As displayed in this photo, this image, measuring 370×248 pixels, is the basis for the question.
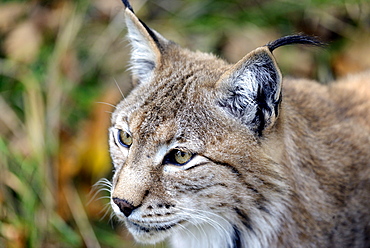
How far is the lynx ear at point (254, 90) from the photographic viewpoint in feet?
9.62

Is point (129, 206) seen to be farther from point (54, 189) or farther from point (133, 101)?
point (54, 189)

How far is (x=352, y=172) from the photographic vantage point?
362cm

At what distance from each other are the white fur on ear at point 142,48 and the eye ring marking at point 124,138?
0.42 m

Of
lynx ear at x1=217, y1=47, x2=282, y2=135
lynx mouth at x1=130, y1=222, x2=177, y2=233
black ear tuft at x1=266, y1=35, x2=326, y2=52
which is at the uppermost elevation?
black ear tuft at x1=266, y1=35, x2=326, y2=52

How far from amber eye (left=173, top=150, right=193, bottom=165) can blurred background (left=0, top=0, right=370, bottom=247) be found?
1.91m

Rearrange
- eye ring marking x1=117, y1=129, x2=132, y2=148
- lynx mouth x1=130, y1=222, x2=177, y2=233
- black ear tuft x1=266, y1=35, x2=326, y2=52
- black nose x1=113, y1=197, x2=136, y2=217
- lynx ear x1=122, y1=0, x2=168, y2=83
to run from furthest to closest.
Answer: lynx ear x1=122, y1=0, x2=168, y2=83, eye ring marking x1=117, y1=129, x2=132, y2=148, lynx mouth x1=130, y1=222, x2=177, y2=233, black nose x1=113, y1=197, x2=136, y2=217, black ear tuft x1=266, y1=35, x2=326, y2=52

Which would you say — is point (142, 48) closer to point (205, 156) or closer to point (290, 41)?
point (205, 156)

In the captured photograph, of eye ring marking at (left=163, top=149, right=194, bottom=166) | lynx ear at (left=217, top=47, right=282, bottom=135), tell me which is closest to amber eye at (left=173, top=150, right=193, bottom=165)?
eye ring marking at (left=163, top=149, right=194, bottom=166)

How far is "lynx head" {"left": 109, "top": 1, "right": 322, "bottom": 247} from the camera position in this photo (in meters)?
3.06

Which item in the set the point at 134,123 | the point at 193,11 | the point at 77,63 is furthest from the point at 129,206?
the point at 193,11

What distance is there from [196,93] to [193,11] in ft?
11.2

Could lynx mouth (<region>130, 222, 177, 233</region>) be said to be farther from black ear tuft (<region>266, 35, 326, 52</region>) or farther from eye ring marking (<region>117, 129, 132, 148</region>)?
black ear tuft (<region>266, 35, 326, 52</region>)

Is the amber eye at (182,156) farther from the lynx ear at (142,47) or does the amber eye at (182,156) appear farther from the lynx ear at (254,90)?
the lynx ear at (142,47)

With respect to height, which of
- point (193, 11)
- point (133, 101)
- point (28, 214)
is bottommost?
point (28, 214)
